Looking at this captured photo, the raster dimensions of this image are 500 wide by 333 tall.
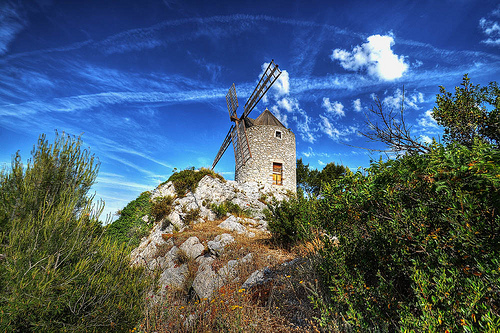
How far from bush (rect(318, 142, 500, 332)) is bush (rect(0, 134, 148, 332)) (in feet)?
13.1

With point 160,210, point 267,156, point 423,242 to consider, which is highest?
point 267,156

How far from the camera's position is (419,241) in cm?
191

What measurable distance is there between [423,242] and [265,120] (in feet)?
55.5

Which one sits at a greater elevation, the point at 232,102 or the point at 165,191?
the point at 232,102

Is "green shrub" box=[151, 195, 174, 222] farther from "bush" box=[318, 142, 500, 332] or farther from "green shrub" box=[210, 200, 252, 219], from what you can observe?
"bush" box=[318, 142, 500, 332]

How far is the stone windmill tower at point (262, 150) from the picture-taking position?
16281 millimetres

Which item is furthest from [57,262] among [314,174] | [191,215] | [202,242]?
[314,174]

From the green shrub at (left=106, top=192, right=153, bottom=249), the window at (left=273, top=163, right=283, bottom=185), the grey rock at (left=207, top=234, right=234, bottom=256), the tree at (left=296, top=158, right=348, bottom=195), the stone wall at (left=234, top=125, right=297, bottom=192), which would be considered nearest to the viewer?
the grey rock at (left=207, top=234, right=234, bottom=256)

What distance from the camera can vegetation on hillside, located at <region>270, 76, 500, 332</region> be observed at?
5.17 ft

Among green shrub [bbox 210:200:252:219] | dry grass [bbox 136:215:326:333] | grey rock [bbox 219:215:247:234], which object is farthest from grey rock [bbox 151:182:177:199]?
dry grass [bbox 136:215:326:333]

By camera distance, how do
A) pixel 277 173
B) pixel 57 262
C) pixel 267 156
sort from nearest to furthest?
pixel 57 262, pixel 267 156, pixel 277 173

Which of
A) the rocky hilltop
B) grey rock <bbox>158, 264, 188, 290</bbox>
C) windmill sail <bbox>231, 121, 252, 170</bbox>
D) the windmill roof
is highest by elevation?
the windmill roof

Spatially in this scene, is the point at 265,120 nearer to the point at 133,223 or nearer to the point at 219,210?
the point at 219,210

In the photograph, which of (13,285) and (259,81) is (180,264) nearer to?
(13,285)
